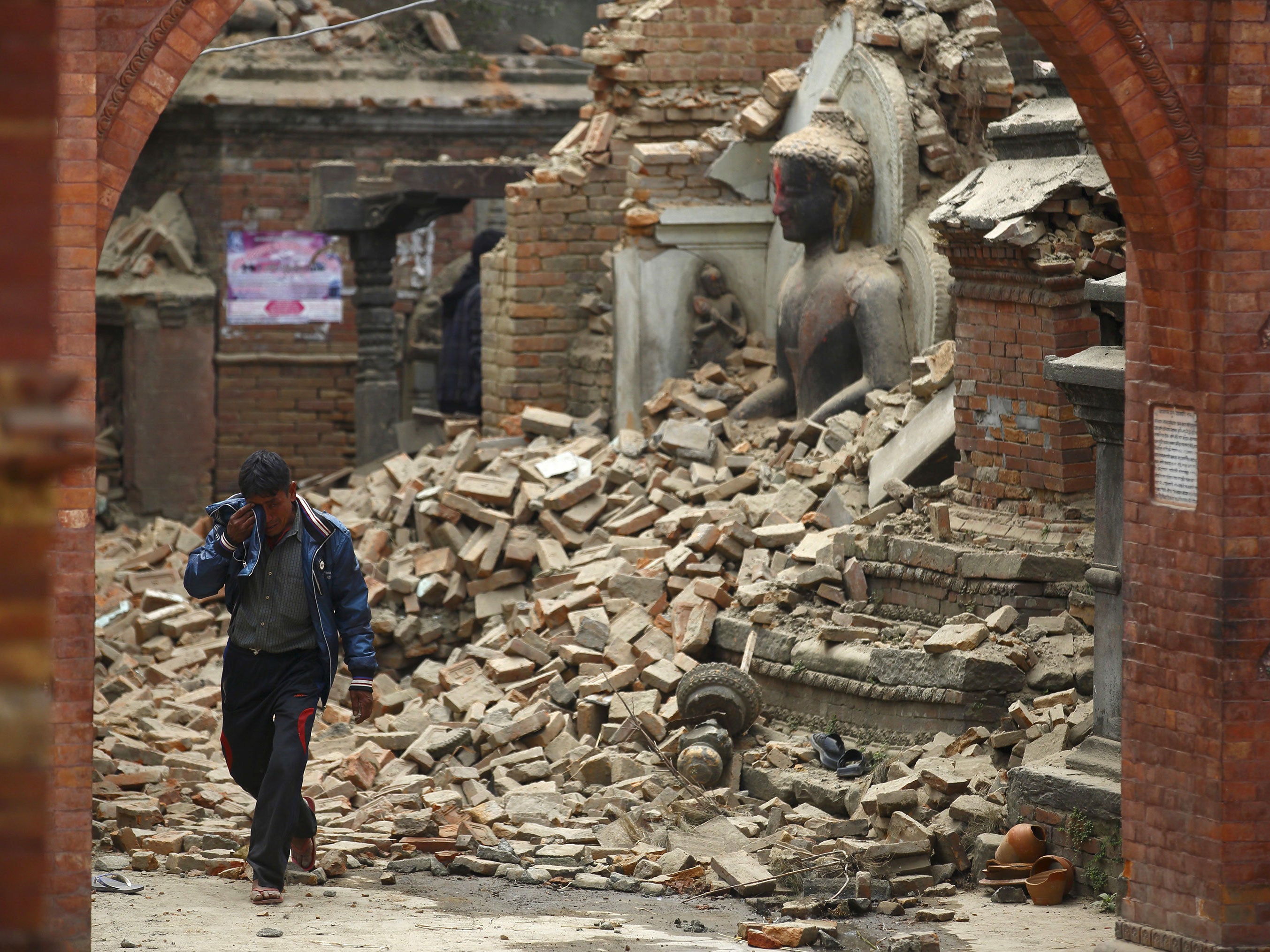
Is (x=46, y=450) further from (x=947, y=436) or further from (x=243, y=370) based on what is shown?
(x=243, y=370)

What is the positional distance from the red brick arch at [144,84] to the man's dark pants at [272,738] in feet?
6.63

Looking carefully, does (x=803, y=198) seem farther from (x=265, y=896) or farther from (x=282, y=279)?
(x=282, y=279)

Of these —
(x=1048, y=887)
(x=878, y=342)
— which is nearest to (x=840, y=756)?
(x=1048, y=887)

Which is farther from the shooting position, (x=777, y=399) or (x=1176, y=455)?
(x=777, y=399)

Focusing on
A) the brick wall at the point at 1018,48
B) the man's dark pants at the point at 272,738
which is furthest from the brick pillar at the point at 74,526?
the brick wall at the point at 1018,48

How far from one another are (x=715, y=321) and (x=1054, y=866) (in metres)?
6.39

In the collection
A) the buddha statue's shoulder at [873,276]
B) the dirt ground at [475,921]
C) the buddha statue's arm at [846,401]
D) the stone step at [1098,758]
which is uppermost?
the buddha statue's shoulder at [873,276]

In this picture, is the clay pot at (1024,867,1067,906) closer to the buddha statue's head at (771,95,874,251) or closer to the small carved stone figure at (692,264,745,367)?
the buddha statue's head at (771,95,874,251)

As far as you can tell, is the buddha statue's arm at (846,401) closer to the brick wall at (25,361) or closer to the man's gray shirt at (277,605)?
the man's gray shirt at (277,605)

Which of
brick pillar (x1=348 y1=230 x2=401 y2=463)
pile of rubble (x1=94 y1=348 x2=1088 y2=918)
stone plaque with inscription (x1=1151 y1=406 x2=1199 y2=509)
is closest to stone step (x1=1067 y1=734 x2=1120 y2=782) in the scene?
pile of rubble (x1=94 y1=348 x2=1088 y2=918)

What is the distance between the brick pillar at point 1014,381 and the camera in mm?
7625

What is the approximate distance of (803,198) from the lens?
10.4 meters

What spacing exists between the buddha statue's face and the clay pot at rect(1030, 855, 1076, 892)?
16.9 ft

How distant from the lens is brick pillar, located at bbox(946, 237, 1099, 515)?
7.62m
